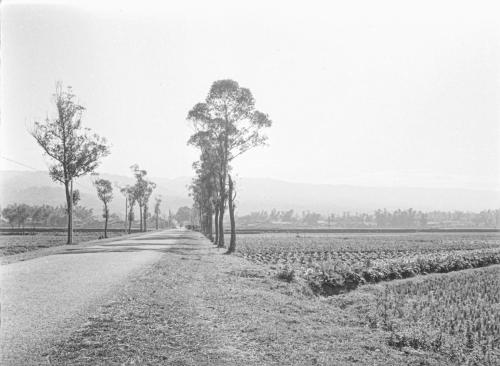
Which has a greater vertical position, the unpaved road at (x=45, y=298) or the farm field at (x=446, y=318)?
the unpaved road at (x=45, y=298)

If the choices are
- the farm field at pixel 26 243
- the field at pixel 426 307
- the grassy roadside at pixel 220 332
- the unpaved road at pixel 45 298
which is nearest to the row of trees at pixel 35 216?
the farm field at pixel 26 243

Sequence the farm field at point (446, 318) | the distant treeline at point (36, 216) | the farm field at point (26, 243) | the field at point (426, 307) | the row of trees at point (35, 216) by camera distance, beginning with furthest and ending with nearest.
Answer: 1. the distant treeline at point (36, 216)
2. the row of trees at point (35, 216)
3. the farm field at point (26, 243)
4. the field at point (426, 307)
5. the farm field at point (446, 318)

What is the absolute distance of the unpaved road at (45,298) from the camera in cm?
743

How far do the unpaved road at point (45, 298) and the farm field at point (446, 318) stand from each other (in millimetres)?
7274

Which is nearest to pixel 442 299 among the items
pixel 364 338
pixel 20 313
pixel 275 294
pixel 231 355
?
pixel 275 294

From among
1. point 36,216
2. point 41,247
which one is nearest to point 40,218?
point 36,216

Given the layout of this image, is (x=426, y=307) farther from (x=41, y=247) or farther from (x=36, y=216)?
(x=36, y=216)

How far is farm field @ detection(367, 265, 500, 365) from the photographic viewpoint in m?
9.31

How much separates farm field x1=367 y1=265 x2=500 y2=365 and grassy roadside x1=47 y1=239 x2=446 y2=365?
0.67 m

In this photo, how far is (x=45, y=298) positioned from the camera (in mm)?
11008

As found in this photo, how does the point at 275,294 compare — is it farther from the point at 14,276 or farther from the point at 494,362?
the point at 14,276

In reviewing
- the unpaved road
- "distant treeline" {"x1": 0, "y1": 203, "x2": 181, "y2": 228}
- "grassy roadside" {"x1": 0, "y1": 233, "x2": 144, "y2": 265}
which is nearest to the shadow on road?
"grassy roadside" {"x1": 0, "y1": 233, "x2": 144, "y2": 265}

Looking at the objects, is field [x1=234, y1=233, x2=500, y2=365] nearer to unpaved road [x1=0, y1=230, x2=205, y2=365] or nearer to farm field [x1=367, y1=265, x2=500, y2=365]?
farm field [x1=367, y1=265, x2=500, y2=365]

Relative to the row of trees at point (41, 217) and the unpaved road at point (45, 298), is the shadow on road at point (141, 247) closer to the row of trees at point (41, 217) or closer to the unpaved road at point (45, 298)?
the unpaved road at point (45, 298)
